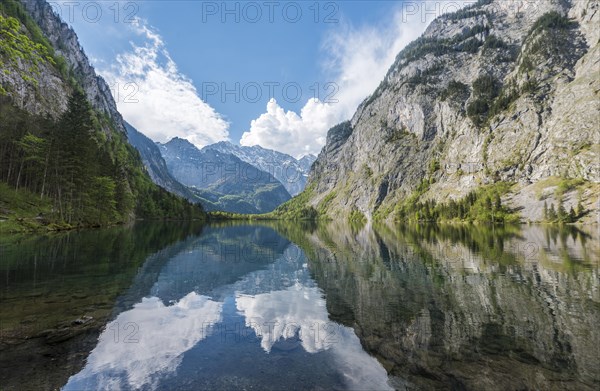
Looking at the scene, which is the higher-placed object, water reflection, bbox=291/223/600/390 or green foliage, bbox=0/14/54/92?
green foliage, bbox=0/14/54/92

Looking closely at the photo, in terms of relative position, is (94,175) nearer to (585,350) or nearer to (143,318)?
(143,318)

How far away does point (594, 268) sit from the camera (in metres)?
33.7

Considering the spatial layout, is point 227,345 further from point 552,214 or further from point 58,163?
point 552,214

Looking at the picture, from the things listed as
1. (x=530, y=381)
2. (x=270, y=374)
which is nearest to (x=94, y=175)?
(x=270, y=374)

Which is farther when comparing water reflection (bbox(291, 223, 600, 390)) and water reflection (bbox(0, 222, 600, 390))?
water reflection (bbox(291, 223, 600, 390))

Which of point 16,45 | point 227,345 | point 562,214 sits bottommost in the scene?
point 227,345

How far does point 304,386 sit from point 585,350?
1323 centimetres

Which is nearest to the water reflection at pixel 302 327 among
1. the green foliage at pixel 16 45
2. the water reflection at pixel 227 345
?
the water reflection at pixel 227 345

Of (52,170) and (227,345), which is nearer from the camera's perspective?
(227,345)

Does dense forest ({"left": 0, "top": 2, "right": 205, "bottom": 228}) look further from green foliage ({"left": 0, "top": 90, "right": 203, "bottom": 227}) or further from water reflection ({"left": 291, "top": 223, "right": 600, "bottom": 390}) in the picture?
water reflection ({"left": 291, "top": 223, "right": 600, "bottom": 390})

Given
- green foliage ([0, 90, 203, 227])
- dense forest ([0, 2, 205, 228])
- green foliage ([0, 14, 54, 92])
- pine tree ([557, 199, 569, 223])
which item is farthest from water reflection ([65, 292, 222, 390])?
pine tree ([557, 199, 569, 223])

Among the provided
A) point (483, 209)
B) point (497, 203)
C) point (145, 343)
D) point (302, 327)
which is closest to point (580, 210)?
point (497, 203)

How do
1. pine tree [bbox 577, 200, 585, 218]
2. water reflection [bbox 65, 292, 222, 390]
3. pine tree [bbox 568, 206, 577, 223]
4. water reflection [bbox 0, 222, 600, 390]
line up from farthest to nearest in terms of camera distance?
pine tree [bbox 577, 200, 585, 218], pine tree [bbox 568, 206, 577, 223], water reflection [bbox 0, 222, 600, 390], water reflection [bbox 65, 292, 222, 390]

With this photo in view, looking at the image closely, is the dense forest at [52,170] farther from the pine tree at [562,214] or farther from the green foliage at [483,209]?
the green foliage at [483,209]
